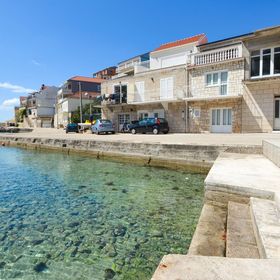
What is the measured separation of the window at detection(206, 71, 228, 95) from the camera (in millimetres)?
19703

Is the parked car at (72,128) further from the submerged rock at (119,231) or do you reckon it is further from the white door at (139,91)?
the submerged rock at (119,231)

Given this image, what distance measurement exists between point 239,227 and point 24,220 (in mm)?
4609

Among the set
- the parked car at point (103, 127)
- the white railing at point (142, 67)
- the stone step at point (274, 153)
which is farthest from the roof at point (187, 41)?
the stone step at point (274, 153)

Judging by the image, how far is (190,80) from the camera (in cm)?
A: 2177

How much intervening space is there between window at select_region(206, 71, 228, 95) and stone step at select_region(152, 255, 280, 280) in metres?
A: 19.5

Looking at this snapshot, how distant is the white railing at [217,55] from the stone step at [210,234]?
703 inches

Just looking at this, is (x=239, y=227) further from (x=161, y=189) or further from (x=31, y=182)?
(x=31, y=182)

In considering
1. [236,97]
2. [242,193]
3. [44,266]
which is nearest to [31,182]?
[44,266]

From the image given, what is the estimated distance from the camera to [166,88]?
23.8m

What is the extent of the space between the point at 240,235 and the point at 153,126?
18.7 m

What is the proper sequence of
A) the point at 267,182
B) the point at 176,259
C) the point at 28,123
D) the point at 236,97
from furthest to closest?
the point at 28,123 → the point at 236,97 → the point at 267,182 → the point at 176,259

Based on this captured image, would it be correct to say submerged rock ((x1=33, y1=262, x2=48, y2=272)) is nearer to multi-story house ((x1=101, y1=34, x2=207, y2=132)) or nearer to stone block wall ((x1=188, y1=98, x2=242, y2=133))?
stone block wall ((x1=188, y1=98, x2=242, y2=133))

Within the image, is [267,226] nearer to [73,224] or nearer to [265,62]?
[73,224]

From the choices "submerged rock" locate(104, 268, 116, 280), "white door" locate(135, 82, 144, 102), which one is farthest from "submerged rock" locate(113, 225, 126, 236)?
"white door" locate(135, 82, 144, 102)
